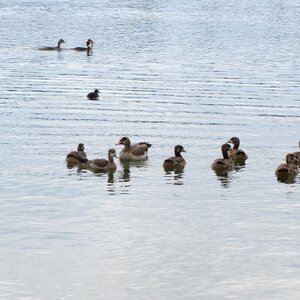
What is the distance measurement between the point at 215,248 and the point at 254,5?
13050 cm

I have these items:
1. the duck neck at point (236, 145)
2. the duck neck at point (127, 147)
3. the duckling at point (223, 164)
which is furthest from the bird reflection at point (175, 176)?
the duck neck at point (236, 145)

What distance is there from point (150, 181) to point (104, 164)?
2385 mm

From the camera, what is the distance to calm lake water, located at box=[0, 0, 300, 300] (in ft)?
86.7

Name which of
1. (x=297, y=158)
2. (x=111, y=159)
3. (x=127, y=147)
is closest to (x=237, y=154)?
(x=297, y=158)

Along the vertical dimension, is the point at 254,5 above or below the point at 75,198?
above

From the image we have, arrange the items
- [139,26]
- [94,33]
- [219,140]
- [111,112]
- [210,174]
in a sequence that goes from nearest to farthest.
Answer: [210,174]
[219,140]
[111,112]
[94,33]
[139,26]

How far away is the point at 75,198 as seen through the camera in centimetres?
3419

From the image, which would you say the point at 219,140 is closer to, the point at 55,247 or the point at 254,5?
the point at 55,247

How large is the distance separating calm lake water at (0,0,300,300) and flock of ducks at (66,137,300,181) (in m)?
0.40

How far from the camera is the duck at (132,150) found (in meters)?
40.5

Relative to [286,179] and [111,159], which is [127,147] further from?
[286,179]

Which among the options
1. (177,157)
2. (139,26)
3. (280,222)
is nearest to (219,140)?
(177,157)

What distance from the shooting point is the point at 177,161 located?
3872 cm

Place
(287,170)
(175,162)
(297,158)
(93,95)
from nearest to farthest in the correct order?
(287,170) → (175,162) → (297,158) → (93,95)
